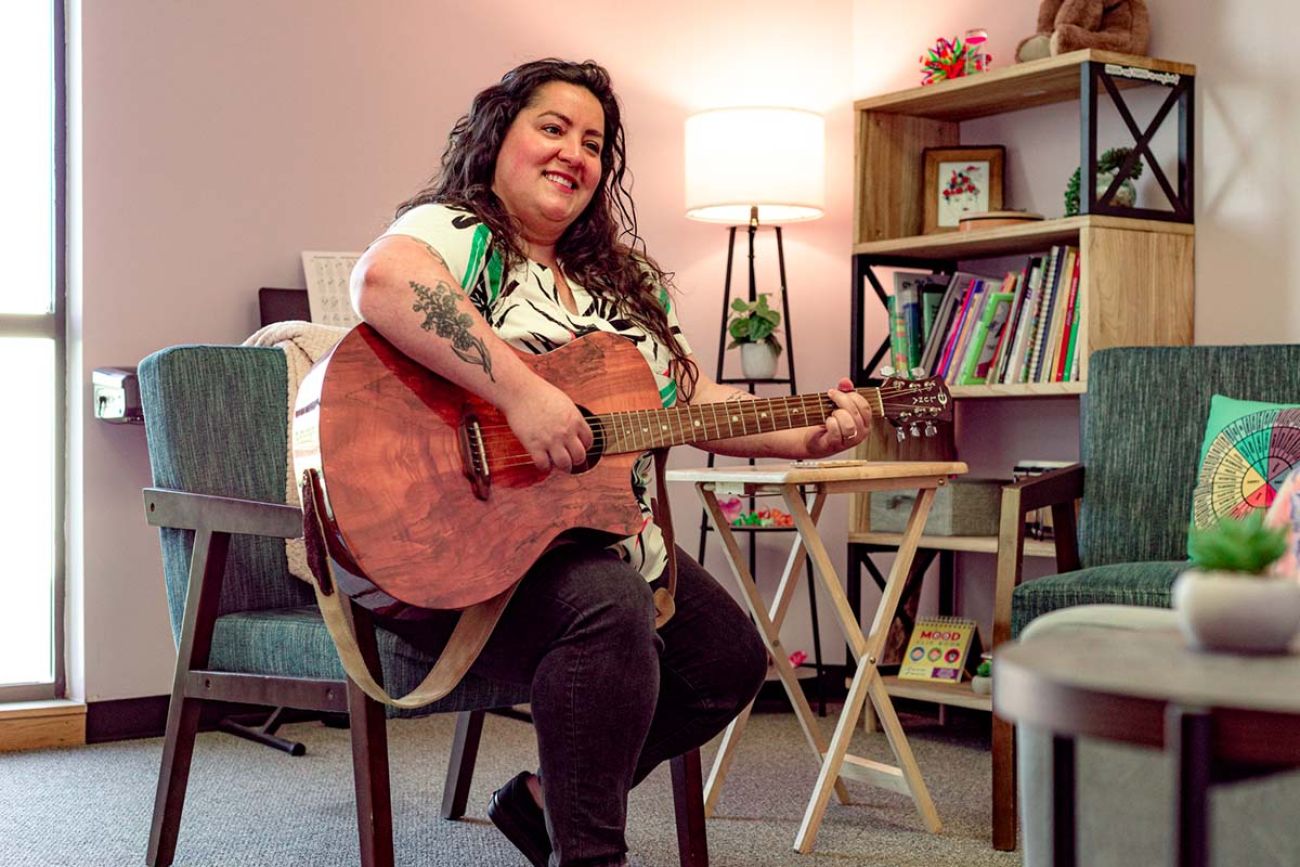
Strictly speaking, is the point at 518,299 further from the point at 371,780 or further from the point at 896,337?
the point at 896,337

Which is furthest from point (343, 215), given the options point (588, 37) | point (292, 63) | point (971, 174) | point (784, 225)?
point (971, 174)

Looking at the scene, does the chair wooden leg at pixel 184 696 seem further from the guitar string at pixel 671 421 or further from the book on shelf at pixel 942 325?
the book on shelf at pixel 942 325

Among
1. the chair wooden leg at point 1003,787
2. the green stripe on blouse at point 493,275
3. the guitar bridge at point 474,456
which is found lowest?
the chair wooden leg at point 1003,787

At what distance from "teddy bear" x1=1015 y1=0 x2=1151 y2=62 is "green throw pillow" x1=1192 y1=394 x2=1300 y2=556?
3.31ft

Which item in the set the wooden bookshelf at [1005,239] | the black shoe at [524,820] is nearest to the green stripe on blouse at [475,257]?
the black shoe at [524,820]

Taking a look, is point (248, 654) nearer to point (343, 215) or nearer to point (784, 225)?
point (343, 215)

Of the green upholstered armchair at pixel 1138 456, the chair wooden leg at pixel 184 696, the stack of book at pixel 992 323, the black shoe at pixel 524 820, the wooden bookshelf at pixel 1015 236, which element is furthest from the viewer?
the stack of book at pixel 992 323

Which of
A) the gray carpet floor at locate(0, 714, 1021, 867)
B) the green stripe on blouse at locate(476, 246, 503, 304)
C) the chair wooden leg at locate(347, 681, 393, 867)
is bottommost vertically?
the gray carpet floor at locate(0, 714, 1021, 867)

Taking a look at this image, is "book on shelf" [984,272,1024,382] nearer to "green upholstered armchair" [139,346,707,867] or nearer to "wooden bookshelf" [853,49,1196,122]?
"wooden bookshelf" [853,49,1196,122]

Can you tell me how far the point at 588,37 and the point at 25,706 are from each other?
7.07 feet

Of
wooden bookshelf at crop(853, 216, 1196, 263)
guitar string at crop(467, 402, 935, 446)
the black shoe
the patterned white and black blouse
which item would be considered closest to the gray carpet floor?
the black shoe

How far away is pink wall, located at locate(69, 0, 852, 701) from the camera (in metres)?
3.30

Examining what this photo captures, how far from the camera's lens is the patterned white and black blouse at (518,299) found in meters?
1.95

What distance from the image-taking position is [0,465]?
11.1 feet
